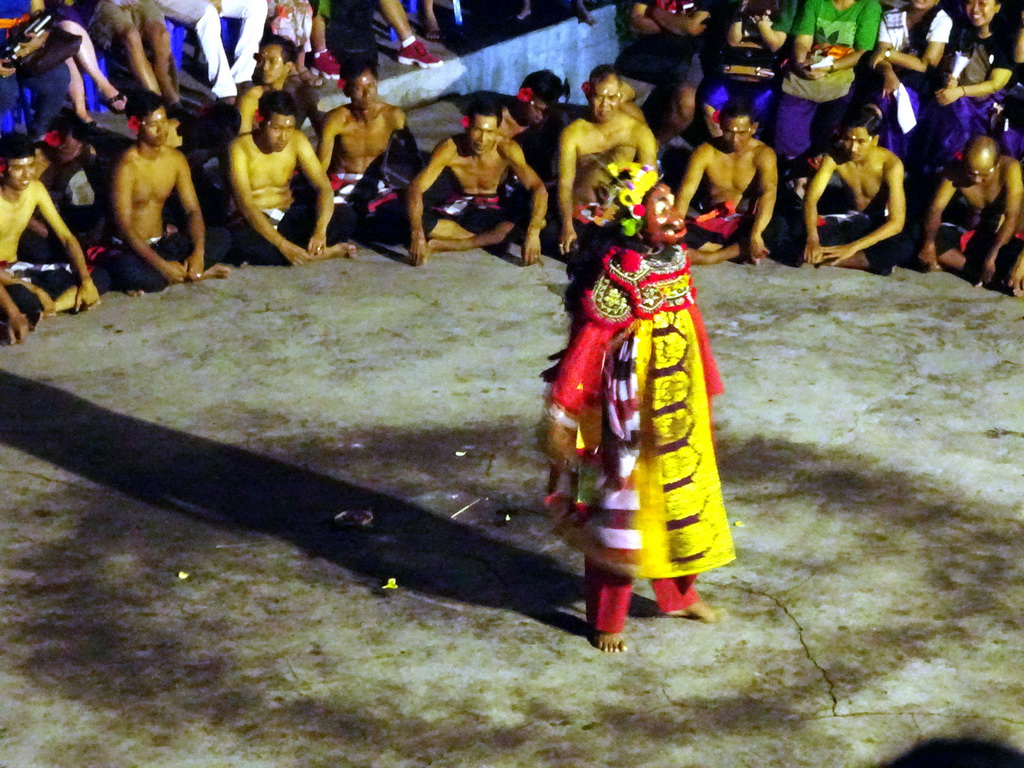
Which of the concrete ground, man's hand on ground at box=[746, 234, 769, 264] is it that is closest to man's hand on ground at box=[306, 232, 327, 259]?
the concrete ground

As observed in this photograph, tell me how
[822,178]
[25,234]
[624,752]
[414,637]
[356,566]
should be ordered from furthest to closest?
1. [822,178]
2. [25,234]
3. [356,566]
4. [414,637]
5. [624,752]

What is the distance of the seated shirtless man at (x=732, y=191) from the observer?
8125mm

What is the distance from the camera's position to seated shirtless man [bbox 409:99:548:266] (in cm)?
805

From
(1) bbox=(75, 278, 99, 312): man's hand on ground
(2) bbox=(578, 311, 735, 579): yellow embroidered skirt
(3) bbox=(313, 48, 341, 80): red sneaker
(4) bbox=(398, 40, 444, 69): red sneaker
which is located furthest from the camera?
(4) bbox=(398, 40, 444, 69): red sneaker

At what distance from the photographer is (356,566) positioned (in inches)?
204

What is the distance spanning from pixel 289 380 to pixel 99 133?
3.19m

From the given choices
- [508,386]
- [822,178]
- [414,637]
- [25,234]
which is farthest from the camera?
[822,178]

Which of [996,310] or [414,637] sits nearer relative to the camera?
[414,637]

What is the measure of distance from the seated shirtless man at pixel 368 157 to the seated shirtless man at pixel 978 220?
3.12 m

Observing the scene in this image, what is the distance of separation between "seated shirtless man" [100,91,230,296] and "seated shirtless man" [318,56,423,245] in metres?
0.93

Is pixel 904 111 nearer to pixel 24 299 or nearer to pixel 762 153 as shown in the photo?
pixel 762 153

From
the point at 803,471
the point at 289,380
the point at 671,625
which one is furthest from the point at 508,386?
the point at 671,625

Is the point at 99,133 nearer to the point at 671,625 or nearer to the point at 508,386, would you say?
the point at 508,386

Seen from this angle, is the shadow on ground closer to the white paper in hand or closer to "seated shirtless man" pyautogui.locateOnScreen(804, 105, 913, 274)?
"seated shirtless man" pyautogui.locateOnScreen(804, 105, 913, 274)
